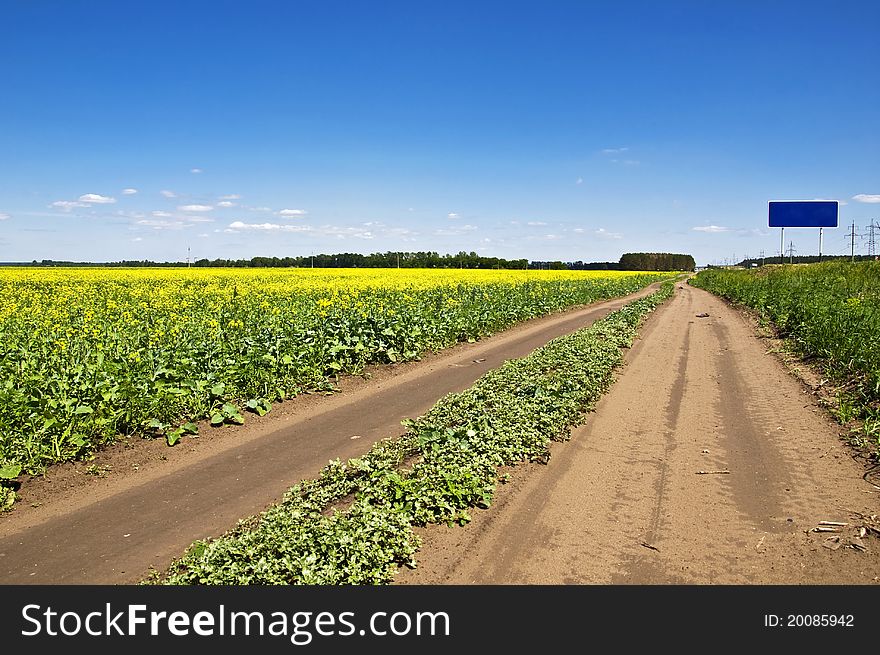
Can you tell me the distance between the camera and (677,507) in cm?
624

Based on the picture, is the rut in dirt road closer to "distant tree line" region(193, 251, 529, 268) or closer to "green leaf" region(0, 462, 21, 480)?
"green leaf" region(0, 462, 21, 480)

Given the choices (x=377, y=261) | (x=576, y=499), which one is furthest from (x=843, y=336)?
(x=377, y=261)

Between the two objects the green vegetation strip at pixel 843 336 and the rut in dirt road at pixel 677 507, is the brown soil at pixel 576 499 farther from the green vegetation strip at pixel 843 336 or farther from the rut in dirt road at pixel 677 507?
the green vegetation strip at pixel 843 336

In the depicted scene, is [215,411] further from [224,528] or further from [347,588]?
[347,588]

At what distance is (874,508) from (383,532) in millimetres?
5199

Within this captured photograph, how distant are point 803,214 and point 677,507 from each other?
62.9m

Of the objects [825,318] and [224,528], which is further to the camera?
[825,318]

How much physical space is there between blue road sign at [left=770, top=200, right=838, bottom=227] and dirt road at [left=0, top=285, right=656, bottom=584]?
59.0m

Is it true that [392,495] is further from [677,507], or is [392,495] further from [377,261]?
[377,261]

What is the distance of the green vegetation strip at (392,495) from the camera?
4.72 metres

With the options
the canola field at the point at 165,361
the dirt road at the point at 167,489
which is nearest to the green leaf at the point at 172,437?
the canola field at the point at 165,361

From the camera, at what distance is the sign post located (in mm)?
56875

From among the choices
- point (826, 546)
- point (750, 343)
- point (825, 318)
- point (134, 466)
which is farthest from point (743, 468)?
point (750, 343)

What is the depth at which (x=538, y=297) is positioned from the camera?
1286 inches
